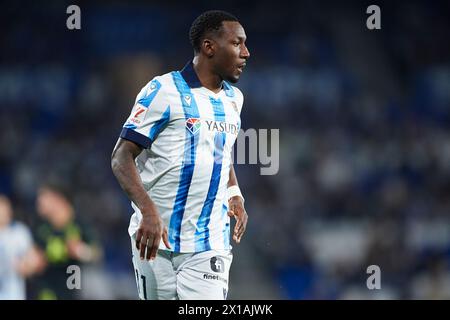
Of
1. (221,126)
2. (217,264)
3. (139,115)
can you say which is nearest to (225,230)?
(217,264)

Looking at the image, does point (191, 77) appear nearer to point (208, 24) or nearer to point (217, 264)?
point (208, 24)

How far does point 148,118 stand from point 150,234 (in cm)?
67

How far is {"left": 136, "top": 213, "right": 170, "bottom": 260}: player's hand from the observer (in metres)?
4.34

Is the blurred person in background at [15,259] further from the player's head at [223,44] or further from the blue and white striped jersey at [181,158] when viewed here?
the player's head at [223,44]

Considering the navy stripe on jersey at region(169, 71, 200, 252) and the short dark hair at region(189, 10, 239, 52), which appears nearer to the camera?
the navy stripe on jersey at region(169, 71, 200, 252)

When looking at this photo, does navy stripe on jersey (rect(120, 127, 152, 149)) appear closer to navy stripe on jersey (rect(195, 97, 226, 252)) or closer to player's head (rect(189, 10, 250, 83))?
navy stripe on jersey (rect(195, 97, 226, 252))

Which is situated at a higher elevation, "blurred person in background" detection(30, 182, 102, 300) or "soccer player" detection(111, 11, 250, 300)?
"soccer player" detection(111, 11, 250, 300)

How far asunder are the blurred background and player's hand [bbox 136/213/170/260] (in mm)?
6281

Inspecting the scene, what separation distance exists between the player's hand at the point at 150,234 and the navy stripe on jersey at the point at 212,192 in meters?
0.40

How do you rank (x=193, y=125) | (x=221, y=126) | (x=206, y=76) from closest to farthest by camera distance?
(x=193, y=125), (x=221, y=126), (x=206, y=76)

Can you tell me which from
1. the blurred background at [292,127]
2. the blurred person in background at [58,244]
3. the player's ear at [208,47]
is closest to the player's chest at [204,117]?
the player's ear at [208,47]

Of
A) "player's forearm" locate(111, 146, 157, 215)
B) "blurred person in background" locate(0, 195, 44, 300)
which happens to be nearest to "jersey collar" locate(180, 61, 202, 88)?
"player's forearm" locate(111, 146, 157, 215)

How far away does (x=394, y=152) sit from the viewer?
1291cm

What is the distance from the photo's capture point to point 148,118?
4660 millimetres
